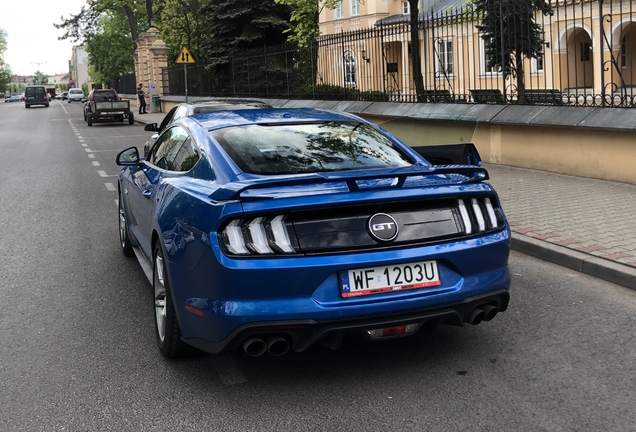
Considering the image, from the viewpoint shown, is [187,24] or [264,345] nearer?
[264,345]

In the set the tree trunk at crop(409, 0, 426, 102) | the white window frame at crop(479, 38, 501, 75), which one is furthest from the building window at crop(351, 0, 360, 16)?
the white window frame at crop(479, 38, 501, 75)

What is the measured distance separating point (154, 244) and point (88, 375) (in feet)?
3.09

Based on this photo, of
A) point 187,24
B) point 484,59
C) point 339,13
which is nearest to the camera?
point 484,59

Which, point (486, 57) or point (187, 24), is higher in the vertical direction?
point (187, 24)

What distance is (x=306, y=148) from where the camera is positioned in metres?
4.84

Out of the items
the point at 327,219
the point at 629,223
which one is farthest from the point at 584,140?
the point at 327,219

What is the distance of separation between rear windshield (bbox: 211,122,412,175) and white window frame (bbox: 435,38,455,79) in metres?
9.61

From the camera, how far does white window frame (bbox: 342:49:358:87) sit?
17703mm

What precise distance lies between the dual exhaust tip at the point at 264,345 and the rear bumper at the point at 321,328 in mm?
19

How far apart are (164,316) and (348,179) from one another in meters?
1.48

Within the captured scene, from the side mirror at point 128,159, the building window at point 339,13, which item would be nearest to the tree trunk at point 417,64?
the side mirror at point 128,159

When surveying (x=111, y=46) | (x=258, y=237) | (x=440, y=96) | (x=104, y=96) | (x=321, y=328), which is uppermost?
(x=111, y=46)

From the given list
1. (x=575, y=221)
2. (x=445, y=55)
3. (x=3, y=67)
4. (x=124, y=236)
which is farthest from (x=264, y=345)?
(x=3, y=67)

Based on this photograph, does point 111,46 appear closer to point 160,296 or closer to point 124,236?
point 124,236
